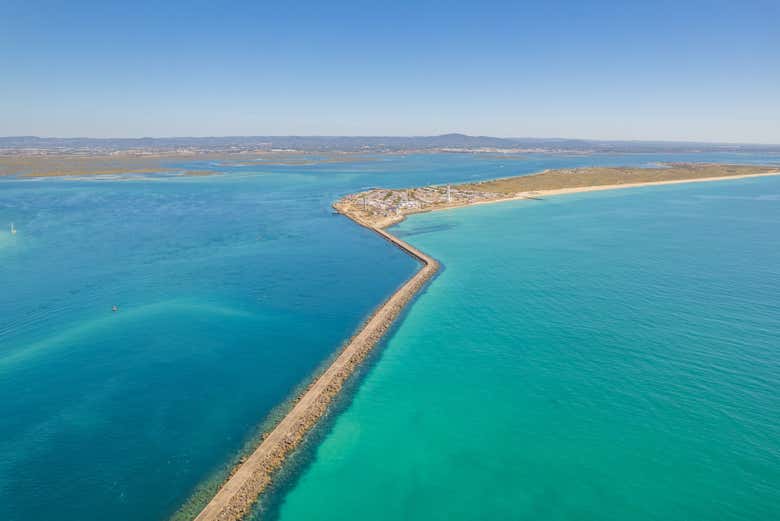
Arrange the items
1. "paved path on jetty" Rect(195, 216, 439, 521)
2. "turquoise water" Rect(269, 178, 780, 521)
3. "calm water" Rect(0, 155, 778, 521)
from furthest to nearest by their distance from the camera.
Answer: "calm water" Rect(0, 155, 778, 521), "turquoise water" Rect(269, 178, 780, 521), "paved path on jetty" Rect(195, 216, 439, 521)

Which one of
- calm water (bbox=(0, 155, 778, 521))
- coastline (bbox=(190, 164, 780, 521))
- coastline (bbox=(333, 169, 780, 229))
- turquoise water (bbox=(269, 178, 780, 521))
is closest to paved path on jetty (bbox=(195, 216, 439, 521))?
coastline (bbox=(190, 164, 780, 521))

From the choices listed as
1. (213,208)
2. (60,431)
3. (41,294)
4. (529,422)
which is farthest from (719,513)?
(213,208)

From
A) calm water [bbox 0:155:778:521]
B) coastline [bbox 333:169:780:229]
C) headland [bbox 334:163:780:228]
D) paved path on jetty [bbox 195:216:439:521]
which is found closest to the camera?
paved path on jetty [bbox 195:216:439:521]

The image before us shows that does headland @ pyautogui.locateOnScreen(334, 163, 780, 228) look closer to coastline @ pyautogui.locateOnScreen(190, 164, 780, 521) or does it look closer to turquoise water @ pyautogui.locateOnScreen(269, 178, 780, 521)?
coastline @ pyautogui.locateOnScreen(190, 164, 780, 521)

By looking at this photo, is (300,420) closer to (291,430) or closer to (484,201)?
(291,430)

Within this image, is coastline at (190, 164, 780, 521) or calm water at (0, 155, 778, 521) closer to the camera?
coastline at (190, 164, 780, 521)

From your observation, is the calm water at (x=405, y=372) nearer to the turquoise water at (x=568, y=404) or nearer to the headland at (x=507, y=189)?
the turquoise water at (x=568, y=404)

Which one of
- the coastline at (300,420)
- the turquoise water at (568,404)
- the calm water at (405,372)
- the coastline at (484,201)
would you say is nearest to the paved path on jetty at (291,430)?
the coastline at (300,420)

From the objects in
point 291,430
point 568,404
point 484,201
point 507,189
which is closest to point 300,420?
point 291,430
